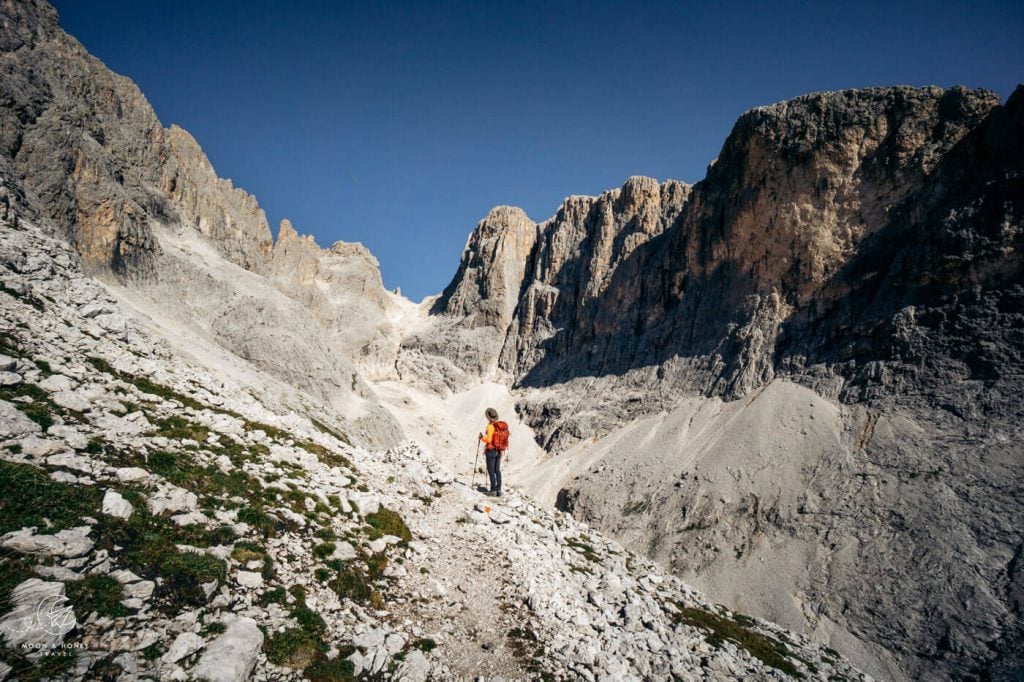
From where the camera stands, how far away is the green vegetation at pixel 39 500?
661 centimetres

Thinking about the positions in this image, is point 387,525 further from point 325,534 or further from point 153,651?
point 153,651

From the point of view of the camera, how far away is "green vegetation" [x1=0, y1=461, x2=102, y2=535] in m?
6.61

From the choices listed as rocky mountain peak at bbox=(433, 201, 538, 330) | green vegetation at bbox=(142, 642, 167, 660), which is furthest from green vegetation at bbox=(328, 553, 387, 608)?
rocky mountain peak at bbox=(433, 201, 538, 330)

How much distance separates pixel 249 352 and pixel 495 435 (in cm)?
2654

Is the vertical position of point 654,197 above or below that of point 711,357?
above

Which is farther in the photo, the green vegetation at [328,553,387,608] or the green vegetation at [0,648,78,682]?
the green vegetation at [328,553,387,608]

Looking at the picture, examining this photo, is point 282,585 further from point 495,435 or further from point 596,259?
point 596,259

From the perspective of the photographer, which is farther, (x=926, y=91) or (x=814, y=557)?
(x=926, y=91)

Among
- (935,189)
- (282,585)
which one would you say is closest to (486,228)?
(935,189)

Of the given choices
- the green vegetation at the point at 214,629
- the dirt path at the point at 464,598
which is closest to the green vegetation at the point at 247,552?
the green vegetation at the point at 214,629

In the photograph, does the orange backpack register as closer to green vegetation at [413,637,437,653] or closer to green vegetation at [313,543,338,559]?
green vegetation at [313,543,338,559]

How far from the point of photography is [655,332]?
5800 centimetres

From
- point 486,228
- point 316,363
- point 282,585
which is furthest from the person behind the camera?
point 486,228

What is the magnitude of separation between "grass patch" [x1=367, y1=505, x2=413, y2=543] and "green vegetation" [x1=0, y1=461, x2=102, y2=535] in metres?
5.32
